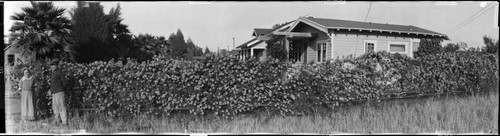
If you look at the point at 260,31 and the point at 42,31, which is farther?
the point at 260,31

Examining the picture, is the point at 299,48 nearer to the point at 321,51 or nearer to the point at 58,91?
the point at 321,51

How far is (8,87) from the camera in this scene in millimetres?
5129

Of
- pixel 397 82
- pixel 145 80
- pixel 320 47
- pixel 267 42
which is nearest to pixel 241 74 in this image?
pixel 145 80

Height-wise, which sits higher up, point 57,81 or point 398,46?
point 398,46

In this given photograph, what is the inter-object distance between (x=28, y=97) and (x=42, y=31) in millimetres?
5043

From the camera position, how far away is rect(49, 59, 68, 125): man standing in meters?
4.40

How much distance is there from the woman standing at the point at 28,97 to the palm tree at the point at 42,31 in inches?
102

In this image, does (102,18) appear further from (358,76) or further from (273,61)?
(358,76)

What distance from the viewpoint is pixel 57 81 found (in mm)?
4402

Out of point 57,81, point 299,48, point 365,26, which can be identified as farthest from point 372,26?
point 57,81

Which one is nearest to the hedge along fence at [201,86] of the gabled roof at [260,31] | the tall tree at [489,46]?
the tall tree at [489,46]

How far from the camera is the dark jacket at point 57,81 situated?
439 cm

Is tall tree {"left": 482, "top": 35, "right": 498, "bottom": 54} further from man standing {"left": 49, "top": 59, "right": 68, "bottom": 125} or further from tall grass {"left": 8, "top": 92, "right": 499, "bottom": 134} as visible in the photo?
man standing {"left": 49, "top": 59, "right": 68, "bottom": 125}

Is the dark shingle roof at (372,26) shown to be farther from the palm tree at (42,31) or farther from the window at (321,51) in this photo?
the palm tree at (42,31)
